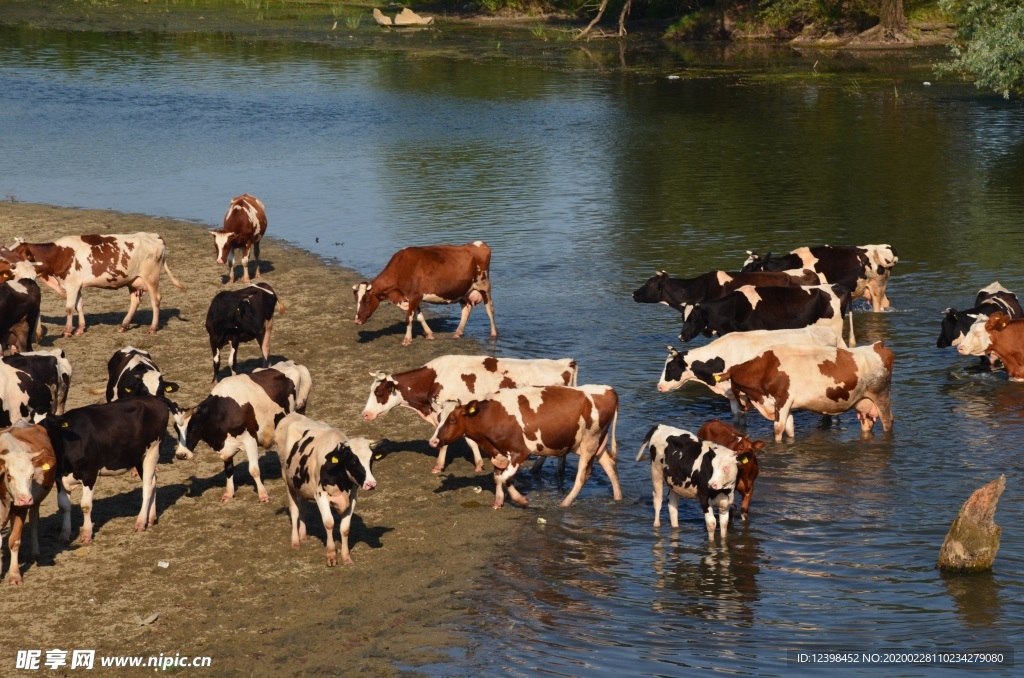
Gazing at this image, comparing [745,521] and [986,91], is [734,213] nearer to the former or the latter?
[745,521]

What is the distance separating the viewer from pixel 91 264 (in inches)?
803

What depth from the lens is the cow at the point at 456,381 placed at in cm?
1490

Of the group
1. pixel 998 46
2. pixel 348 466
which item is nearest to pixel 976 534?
pixel 348 466

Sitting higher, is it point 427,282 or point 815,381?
point 427,282

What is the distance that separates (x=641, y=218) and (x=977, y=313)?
10820 mm

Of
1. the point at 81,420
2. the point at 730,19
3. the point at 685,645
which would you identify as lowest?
the point at 685,645

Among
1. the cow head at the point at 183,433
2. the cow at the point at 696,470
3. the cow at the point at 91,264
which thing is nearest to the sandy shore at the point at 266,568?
the cow head at the point at 183,433

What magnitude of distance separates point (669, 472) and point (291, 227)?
1735 centimetres

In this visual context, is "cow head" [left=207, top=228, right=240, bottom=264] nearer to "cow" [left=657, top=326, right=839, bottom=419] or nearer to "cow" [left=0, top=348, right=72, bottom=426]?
"cow" [left=0, top=348, right=72, bottom=426]

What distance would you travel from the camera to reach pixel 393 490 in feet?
47.4

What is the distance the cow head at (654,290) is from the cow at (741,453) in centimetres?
660

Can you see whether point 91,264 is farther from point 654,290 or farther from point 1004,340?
point 1004,340

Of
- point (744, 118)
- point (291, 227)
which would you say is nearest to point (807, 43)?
point (744, 118)

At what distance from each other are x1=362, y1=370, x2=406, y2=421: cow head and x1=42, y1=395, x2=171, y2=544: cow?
2544 millimetres
